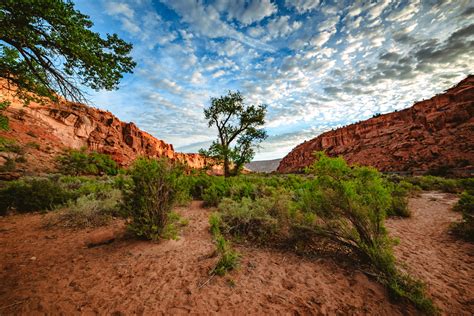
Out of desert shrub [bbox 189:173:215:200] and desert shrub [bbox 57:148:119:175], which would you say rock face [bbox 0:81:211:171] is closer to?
desert shrub [bbox 57:148:119:175]

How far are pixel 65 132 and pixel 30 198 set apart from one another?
4416 centimetres

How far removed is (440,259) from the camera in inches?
131

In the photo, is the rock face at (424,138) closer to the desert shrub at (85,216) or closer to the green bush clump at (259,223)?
the green bush clump at (259,223)

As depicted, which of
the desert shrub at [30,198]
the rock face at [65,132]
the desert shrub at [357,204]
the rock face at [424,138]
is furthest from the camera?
the rock face at [424,138]

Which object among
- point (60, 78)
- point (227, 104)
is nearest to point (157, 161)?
point (60, 78)

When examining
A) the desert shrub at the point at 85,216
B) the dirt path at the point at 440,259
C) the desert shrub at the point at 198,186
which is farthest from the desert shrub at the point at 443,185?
the desert shrub at the point at 85,216

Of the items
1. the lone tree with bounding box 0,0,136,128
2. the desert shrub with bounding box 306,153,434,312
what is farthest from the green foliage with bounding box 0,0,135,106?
the desert shrub with bounding box 306,153,434,312

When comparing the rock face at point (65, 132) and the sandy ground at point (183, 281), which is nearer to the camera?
the sandy ground at point (183, 281)

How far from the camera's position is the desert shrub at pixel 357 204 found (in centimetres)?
293

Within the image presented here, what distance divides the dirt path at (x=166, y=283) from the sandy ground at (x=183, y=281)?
0.04 ft

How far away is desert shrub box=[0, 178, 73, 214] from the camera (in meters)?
5.95

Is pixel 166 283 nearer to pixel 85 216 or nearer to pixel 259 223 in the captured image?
pixel 259 223

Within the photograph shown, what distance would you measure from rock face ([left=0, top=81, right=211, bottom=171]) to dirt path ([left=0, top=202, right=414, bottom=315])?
12894mm

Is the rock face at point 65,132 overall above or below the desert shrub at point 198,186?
above
